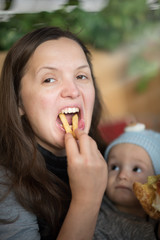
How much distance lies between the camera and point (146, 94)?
3361 mm

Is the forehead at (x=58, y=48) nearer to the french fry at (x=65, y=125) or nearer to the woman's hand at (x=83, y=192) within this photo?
the french fry at (x=65, y=125)

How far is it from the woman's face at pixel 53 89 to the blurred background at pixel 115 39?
645mm

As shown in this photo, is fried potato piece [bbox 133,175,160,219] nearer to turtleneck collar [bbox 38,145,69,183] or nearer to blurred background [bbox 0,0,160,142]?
turtleneck collar [bbox 38,145,69,183]

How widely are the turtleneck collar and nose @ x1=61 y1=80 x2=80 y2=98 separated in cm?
28

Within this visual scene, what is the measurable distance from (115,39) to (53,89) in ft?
6.63

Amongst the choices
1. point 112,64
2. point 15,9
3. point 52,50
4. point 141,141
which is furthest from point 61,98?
point 112,64

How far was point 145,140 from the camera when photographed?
1.38 m

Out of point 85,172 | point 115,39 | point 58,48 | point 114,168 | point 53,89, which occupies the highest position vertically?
point 115,39

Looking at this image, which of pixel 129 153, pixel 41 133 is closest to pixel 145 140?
pixel 129 153

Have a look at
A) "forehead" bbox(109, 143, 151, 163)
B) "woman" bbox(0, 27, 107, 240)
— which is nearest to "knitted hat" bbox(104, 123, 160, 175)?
"forehead" bbox(109, 143, 151, 163)

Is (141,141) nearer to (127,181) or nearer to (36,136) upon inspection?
(127,181)

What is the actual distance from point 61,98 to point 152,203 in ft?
1.69

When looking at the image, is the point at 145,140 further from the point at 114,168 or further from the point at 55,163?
the point at 55,163

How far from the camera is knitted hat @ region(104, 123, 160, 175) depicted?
1338 mm
